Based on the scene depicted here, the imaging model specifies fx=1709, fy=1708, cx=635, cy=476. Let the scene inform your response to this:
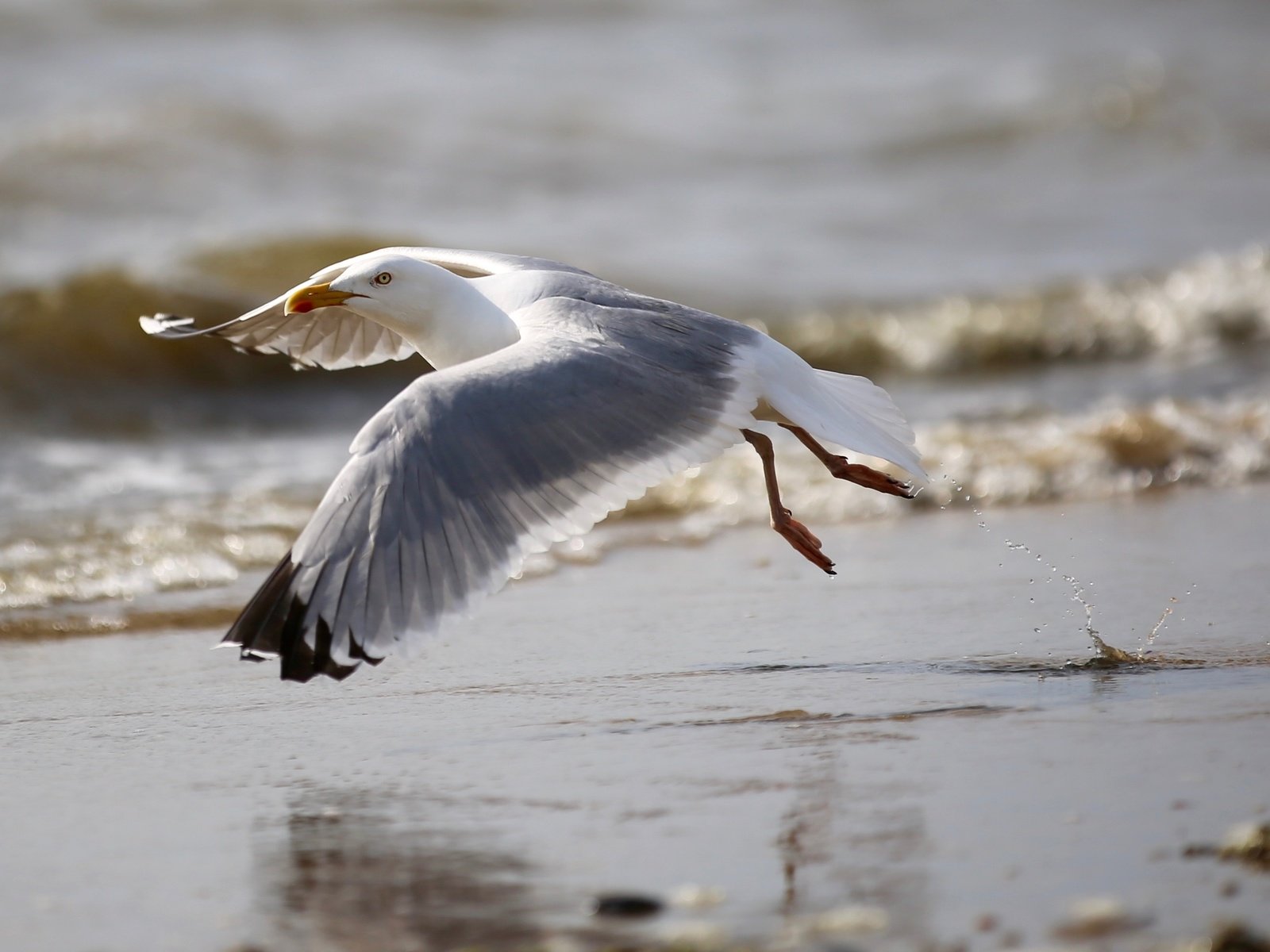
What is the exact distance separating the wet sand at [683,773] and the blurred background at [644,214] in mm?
1371

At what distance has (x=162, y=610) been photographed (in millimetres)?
5676

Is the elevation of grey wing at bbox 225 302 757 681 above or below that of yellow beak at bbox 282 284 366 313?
below

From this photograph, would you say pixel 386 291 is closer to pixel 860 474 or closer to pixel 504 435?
pixel 504 435

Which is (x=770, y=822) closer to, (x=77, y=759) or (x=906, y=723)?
(x=906, y=723)

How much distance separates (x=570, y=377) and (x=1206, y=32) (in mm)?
19160

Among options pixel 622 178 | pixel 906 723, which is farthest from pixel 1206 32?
pixel 906 723

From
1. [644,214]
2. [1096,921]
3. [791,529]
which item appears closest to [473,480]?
[791,529]

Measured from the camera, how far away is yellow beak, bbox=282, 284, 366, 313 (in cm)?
498

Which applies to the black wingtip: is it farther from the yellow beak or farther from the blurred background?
the blurred background

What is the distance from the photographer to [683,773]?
3.61 m

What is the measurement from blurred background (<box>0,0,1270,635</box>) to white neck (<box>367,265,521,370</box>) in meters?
1.34

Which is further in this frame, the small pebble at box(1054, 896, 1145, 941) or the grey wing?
the grey wing

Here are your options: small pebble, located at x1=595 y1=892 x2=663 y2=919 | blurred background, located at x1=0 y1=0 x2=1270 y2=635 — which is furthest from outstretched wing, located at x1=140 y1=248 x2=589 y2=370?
small pebble, located at x1=595 y1=892 x2=663 y2=919

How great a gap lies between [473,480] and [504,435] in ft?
0.48
